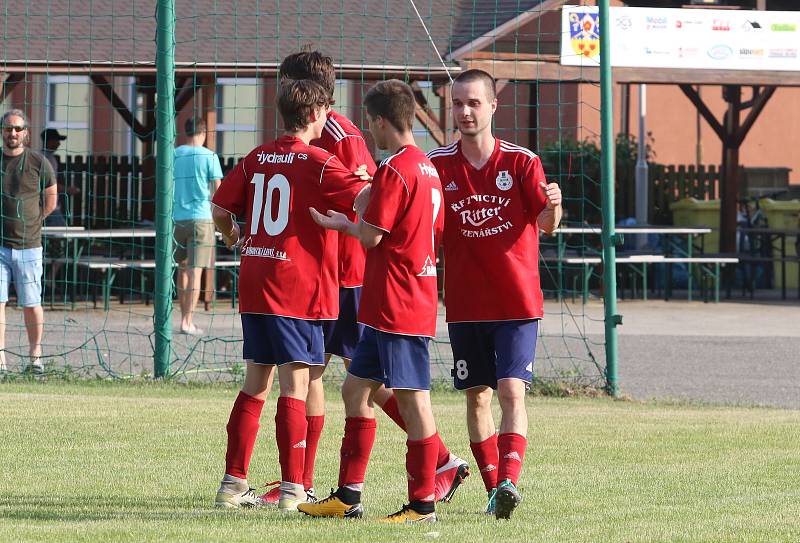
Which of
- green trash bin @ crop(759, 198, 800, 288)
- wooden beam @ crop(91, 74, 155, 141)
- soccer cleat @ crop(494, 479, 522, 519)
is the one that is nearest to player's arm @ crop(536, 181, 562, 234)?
soccer cleat @ crop(494, 479, 522, 519)

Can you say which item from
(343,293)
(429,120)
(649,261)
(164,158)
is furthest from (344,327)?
(649,261)

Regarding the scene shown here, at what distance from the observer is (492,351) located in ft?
20.9

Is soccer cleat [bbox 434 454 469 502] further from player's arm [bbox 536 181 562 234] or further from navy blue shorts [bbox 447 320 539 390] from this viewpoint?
player's arm [bbox 536 181 562 234]

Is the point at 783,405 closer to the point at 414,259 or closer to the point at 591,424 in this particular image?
the point at 591,424

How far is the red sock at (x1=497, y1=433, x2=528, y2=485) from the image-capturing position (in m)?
5.94

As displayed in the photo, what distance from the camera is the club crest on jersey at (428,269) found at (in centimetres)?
588

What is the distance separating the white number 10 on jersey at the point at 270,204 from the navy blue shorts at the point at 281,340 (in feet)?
1.20

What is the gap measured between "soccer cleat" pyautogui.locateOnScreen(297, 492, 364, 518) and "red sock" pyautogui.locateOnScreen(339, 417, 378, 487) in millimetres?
80

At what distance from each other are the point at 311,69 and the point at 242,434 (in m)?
1.59

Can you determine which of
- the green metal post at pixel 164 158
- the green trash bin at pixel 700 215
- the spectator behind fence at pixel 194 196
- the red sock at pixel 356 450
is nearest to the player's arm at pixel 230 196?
the red sock at pixel 356 450

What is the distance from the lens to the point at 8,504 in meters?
6.23

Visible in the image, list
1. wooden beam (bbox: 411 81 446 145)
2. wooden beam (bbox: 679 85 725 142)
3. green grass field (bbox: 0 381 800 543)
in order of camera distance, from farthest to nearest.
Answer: wooden beam (bbox: 679 85 725 142)
wooden beam (bbox: 411 81 446 145)
green grass field (bbox: 0 381 800 543)

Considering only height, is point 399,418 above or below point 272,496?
above

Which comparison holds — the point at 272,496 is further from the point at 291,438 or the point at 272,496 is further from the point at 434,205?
the point at 434,205
